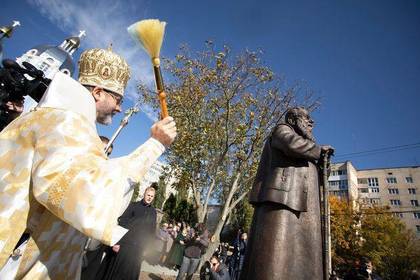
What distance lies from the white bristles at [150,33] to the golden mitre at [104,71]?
15.9 inches

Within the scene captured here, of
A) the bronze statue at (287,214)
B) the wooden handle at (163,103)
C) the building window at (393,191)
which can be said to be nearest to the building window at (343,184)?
the building window at (393,191)

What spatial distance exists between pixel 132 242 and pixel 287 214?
3.81m

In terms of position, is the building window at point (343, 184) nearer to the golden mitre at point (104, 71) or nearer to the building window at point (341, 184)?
the building window at point (341, 184)

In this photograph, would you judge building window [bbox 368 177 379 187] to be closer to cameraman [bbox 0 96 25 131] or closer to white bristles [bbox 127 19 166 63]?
cameraman [bbox 0 96 25 131]

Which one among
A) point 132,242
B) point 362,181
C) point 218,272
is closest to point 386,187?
point 362,181

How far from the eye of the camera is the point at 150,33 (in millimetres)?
1752

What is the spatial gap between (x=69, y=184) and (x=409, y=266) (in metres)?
41.1

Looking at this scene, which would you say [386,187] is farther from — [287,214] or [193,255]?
[287,214]

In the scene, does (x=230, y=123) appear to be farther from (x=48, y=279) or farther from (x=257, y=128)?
(x=48, y=279)

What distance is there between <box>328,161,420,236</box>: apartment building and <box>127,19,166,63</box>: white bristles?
67.9 meters

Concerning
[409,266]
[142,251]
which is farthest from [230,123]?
[409,266]

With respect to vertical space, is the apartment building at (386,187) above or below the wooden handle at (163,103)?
above

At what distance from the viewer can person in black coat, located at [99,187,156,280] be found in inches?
221

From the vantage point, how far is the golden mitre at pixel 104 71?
203cm
